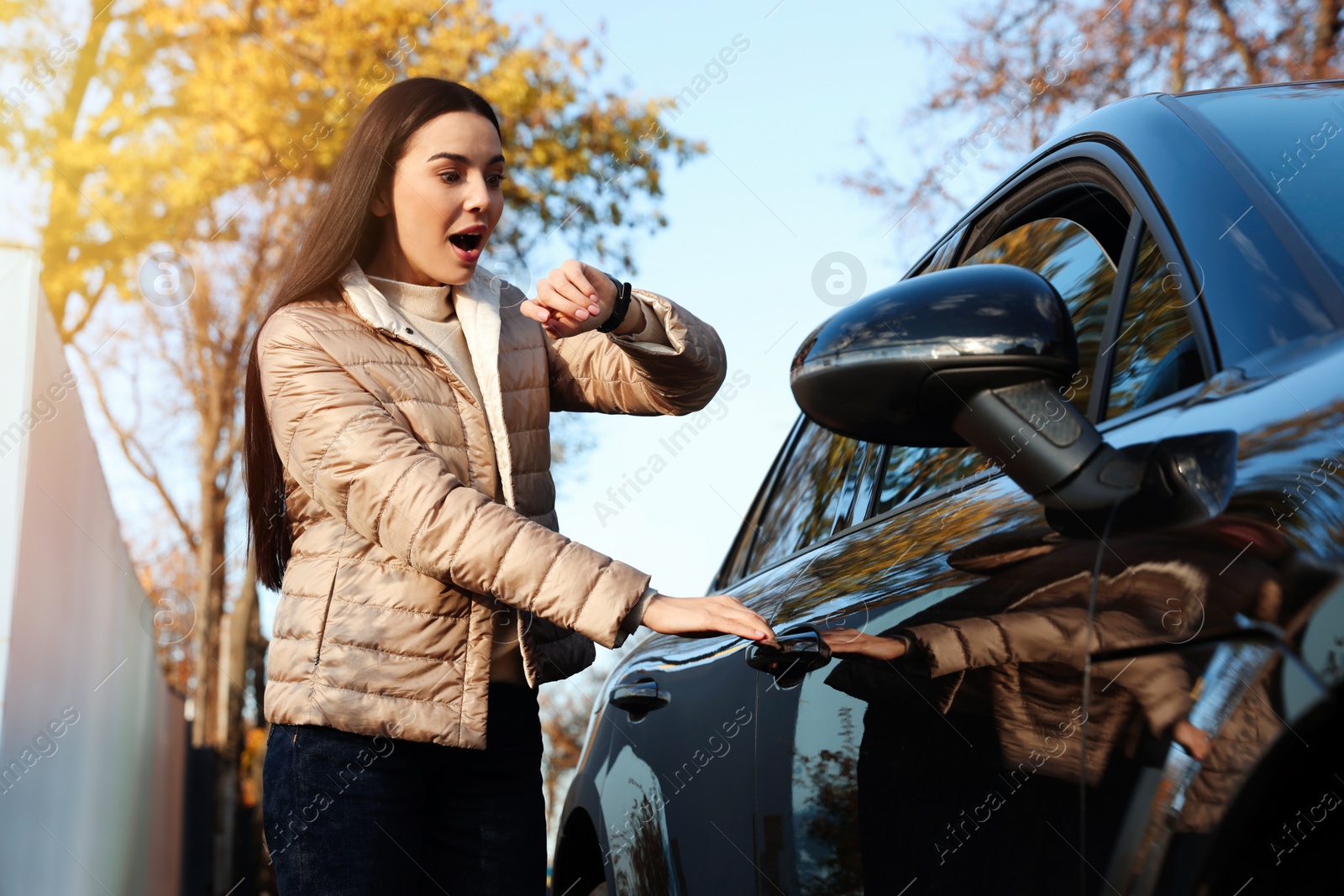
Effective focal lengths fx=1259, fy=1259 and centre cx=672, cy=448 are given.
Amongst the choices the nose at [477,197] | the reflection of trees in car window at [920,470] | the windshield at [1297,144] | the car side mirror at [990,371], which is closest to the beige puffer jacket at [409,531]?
the nose at [477,197]

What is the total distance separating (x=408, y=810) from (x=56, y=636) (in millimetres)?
4352

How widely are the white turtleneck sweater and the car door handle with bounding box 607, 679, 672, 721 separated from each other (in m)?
0.35

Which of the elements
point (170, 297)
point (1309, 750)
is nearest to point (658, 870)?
point (1309, 750)

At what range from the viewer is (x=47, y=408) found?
16.3ft

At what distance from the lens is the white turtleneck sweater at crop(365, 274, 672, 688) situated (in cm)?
206

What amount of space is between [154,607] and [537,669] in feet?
35.0

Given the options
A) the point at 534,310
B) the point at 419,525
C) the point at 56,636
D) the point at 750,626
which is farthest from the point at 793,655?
the point at 56,636

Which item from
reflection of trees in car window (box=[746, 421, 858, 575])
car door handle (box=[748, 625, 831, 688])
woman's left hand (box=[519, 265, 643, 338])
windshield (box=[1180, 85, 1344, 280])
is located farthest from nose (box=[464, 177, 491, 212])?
windshield (box=[1180, 85, 1344, 280])

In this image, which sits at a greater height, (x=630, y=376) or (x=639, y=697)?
(x=630, y=376)

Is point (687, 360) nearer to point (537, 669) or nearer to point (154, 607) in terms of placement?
point (537, 669)

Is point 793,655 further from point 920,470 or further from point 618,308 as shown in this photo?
point 618,308

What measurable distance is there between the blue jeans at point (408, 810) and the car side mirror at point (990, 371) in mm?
1081

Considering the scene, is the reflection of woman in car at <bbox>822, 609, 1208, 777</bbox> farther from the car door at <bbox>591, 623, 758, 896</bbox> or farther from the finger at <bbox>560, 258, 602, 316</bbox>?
the finger at <bbox>560, 258, 602, 316</bbox>

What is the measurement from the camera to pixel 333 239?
2207mm
